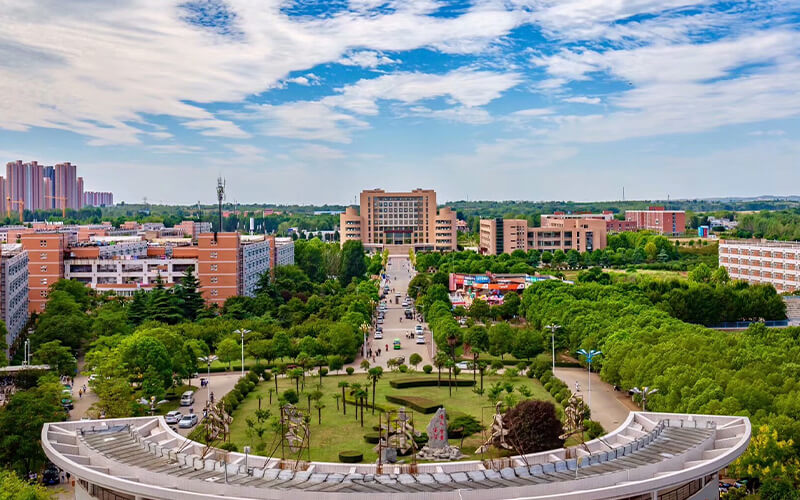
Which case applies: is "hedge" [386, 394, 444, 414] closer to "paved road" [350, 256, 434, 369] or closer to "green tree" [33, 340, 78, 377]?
"paved road" [350, 256, 434, 369]

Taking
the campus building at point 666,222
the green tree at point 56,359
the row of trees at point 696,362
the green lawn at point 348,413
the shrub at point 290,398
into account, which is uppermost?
the campus building at point 666,222

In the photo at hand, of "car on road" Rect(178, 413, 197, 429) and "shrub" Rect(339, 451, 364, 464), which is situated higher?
"shrub" Rect(339, 451, 364, 464)

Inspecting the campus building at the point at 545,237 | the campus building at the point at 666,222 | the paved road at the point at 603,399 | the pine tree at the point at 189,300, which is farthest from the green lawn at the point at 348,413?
the campus building at the point at 666,222

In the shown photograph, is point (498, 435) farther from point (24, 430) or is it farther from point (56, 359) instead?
point (56, 359)

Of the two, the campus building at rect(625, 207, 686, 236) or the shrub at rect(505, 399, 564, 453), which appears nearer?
the shrub at rect(505, 399, 564, 453)

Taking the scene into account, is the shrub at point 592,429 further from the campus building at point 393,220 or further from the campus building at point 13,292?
the campus building at point 393,220

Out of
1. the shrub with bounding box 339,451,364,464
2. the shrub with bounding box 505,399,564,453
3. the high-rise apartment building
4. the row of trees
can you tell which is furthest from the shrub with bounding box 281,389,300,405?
the high-rise apartment building
